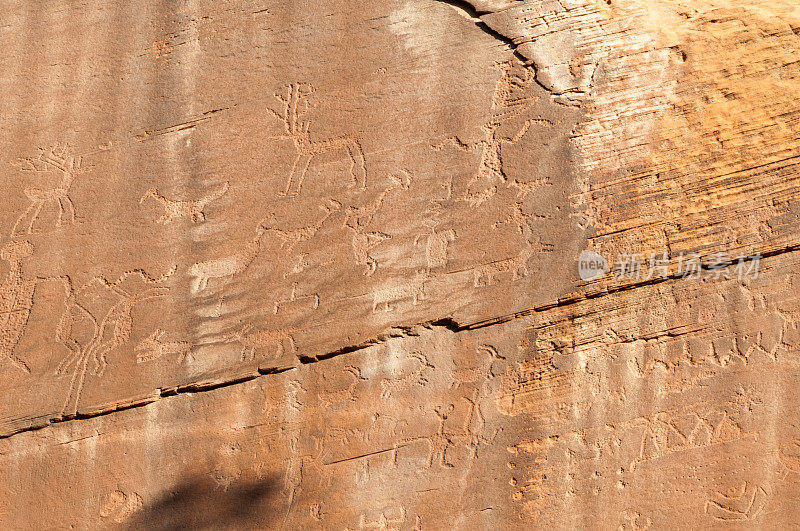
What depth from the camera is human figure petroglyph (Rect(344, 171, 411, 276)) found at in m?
2.08

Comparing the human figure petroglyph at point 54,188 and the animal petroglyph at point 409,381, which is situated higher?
the human figure petroglyph at point 54,188

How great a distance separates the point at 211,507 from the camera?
2002mm

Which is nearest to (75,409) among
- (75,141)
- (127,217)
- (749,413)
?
(127,217)

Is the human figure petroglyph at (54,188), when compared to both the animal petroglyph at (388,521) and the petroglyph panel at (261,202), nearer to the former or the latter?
the petroglyph panel at (261,202)

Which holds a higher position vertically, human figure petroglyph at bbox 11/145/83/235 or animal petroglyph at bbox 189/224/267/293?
human figure petroglyph at bbox 11/145/83/235

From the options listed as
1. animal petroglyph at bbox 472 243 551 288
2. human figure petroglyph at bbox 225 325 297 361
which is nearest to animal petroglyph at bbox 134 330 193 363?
human figure petroglyph at bbox 225 325 297 361

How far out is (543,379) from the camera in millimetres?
1967

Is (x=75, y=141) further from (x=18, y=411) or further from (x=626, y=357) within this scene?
(x=626, y=357)

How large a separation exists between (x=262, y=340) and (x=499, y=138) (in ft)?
3.25

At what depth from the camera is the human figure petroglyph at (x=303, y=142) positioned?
2129 millimetres

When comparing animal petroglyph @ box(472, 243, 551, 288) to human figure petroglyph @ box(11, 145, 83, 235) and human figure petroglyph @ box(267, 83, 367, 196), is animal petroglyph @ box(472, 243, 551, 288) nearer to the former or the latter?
human figure petroglyph @ box(267, 83, 367, 196)

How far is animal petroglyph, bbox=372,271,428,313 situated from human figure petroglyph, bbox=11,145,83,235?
3.54 ft

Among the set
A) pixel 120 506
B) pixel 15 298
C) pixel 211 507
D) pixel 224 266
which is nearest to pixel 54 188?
pixel 15 298

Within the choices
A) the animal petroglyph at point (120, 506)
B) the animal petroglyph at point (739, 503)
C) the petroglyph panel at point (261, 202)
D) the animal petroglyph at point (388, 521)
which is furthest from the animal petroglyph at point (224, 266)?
the animal petroglyph at point (739, 503)
